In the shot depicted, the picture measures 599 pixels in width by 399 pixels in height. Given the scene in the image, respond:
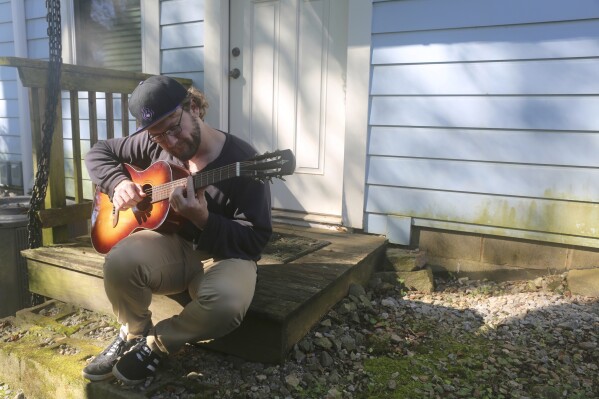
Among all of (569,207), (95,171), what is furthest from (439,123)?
(95,171)

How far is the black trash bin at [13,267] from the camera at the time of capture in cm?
304

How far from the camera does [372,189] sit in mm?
3342

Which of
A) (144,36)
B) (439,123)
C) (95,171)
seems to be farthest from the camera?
(144,36)

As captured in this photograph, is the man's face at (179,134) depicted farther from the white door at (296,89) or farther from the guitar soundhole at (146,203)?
the white door at (296,89)

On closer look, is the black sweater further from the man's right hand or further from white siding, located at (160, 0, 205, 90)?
white siding, located at (160, 0, 205, 90)

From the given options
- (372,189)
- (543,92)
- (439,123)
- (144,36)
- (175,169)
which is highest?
(144,36)

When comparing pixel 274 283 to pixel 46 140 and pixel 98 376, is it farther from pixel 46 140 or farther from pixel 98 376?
pixel 46 140

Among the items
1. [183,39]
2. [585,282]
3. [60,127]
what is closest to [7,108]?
[183,39]

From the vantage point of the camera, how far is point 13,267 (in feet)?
10.1

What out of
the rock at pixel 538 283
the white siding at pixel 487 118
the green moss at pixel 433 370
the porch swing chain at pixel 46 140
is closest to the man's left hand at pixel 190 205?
the green moss at pixel 433 370

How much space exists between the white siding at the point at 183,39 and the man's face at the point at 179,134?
2190 millimetres

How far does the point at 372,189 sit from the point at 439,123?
631 millimetres

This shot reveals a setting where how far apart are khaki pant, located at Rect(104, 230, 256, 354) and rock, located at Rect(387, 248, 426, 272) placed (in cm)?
135

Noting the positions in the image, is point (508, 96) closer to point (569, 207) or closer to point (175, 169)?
point (569, 207)
